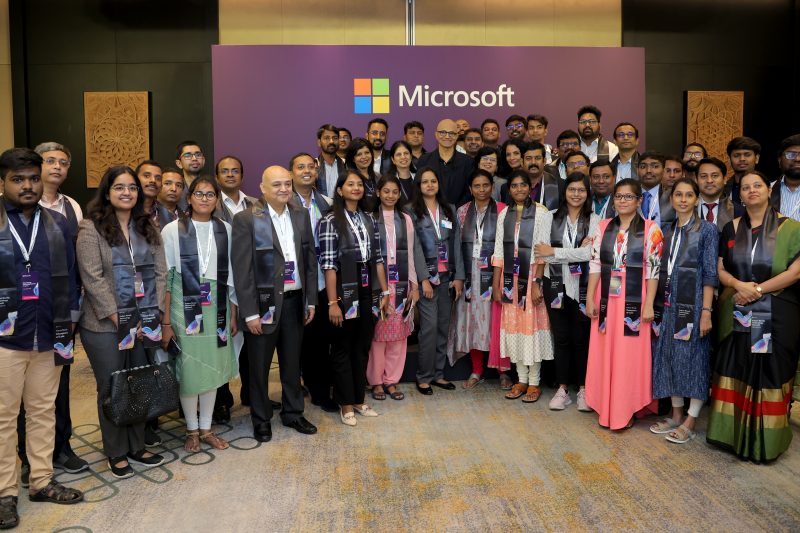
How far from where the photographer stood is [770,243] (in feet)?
12.1

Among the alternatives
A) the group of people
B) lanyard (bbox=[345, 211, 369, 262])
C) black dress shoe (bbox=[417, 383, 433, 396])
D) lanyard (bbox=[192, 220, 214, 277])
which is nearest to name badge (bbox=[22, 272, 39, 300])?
the group of people

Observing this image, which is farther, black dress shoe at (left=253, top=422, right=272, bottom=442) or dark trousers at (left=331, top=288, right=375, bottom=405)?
dark trousers at (left=331, top=288, right=375, bottom=405)

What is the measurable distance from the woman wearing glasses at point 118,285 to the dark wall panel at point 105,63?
16.7 feet

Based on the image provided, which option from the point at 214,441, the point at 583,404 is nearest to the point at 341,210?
the point at 214,441

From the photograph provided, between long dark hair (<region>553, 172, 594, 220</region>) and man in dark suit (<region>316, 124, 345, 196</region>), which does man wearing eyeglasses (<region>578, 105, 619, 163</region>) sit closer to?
long dark hair (<region>553, 172, 594, 220</region>)

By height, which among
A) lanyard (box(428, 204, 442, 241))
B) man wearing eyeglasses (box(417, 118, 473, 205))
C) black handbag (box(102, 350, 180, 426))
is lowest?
black handbag (box(102, 350, 180, 426))

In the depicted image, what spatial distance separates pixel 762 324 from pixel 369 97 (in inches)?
181

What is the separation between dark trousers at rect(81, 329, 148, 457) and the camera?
11.3 feet

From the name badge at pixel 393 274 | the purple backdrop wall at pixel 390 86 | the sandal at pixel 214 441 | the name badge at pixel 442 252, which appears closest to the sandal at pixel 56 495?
the sandal at pixel 214 441

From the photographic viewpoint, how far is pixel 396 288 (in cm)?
475

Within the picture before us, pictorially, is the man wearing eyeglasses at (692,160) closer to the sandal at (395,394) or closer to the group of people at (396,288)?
the group of people at (396,288)

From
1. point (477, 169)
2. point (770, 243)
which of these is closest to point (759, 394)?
point (770, 243)

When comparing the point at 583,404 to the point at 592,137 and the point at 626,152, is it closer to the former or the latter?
the point at 626,152

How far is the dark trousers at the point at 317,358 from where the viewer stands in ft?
14.6
